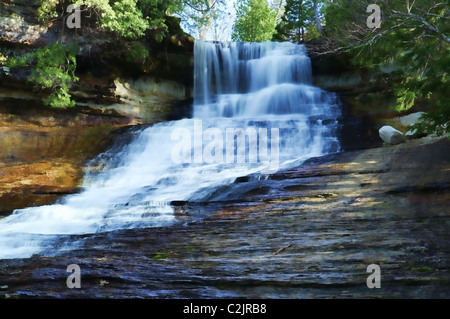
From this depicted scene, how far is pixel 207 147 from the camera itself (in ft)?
42.4

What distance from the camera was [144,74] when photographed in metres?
17.5

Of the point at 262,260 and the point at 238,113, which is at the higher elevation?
the point at 238,113

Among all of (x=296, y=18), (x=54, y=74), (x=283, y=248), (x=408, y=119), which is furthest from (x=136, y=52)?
(x=296, y=18)

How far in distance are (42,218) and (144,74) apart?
10.8m

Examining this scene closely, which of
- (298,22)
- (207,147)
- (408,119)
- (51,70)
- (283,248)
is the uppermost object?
(298,22)

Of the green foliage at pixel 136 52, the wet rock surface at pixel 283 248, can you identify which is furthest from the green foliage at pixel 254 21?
the wet rock surface at pixel 283 248

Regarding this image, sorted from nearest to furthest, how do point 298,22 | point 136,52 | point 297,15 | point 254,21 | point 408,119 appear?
point 408,119, point 136,52, point 298,22, point 297,15, point 254,21

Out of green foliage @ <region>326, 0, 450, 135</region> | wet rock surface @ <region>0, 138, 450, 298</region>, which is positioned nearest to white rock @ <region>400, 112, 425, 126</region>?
green foliage @ <region>326, 0, 450, 135</region>

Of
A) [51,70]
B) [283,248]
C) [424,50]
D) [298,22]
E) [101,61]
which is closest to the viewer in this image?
[283,248]

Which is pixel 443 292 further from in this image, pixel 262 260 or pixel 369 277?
pixel 262 260

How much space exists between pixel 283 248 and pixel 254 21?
3004 cm

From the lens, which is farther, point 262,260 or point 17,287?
point 262,260

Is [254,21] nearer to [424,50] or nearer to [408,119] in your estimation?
[408,119]
